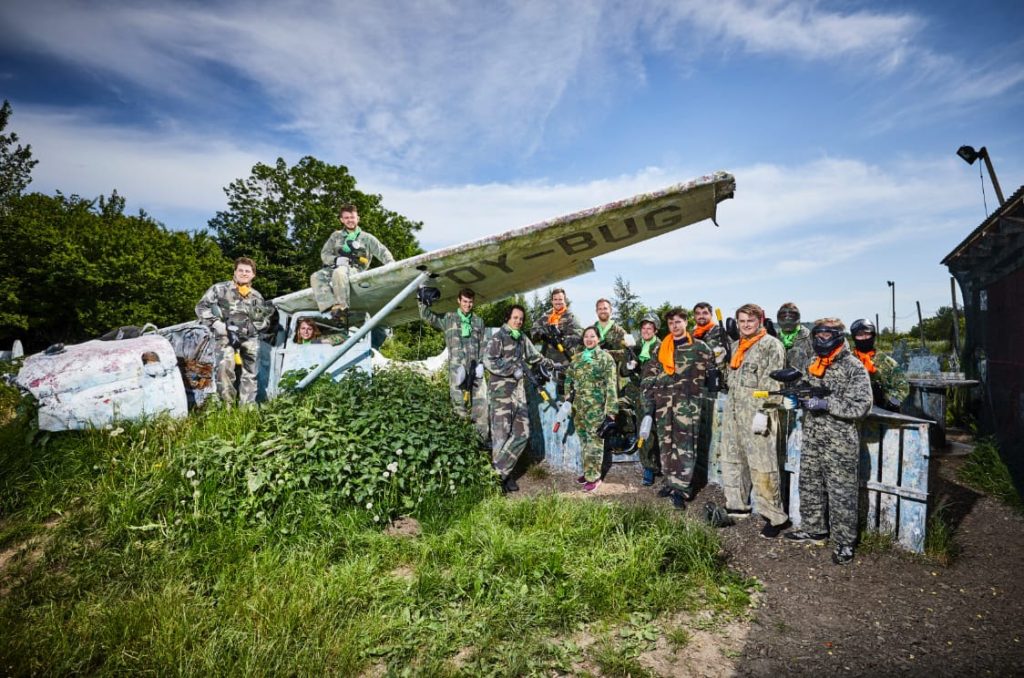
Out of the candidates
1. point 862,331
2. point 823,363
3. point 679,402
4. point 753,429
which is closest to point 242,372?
point 679,402

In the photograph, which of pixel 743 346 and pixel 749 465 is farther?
pixel 743 346

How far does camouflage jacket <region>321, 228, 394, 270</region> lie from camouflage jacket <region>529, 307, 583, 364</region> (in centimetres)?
280

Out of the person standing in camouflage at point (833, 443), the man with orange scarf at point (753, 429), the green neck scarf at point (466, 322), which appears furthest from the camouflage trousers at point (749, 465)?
the green neck scarf at point (466, 322)

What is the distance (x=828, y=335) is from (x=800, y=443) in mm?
1168

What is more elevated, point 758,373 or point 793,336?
point 793,336

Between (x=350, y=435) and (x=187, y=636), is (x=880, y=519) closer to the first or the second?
(x=350, y=435)

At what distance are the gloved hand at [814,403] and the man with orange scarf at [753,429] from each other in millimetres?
404

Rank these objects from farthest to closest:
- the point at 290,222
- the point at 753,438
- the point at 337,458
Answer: the point at 290,222 → the point at 337,458 → the point at 753,438

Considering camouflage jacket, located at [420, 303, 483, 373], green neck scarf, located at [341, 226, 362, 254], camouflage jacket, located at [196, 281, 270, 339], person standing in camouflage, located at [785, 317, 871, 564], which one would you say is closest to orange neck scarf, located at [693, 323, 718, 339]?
person standing in camouflage, located at [785, 317, 871, 564]

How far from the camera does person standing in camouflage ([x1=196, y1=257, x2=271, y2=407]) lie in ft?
19.5

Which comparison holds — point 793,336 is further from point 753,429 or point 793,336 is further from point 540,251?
point 540,251

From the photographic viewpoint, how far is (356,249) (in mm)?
7145

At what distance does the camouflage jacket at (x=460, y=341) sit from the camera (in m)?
6.37

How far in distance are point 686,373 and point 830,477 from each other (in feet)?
6.04
